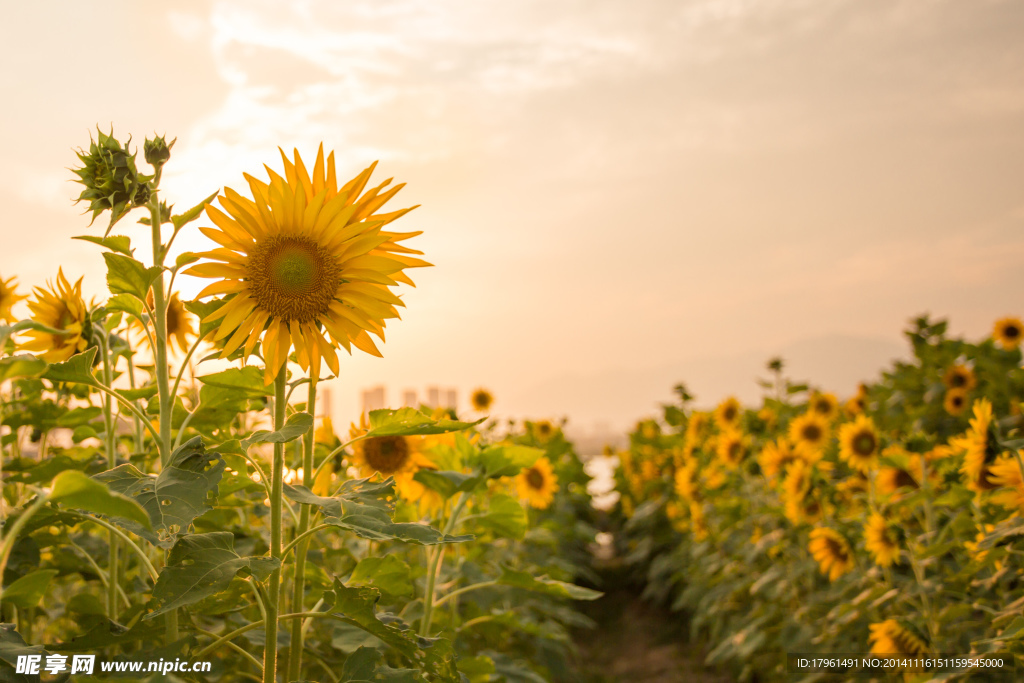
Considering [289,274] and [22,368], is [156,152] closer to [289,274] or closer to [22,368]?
[289,274]

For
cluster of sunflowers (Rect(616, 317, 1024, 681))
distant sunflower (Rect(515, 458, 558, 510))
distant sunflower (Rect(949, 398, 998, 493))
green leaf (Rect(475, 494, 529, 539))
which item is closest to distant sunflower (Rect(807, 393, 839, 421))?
cluster of sunflowers (Rect(616, 317, 1024, 681))

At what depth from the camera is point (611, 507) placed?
985 cm

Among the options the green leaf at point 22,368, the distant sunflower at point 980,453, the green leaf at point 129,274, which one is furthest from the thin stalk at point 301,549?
the distant sunflower at point 980,453

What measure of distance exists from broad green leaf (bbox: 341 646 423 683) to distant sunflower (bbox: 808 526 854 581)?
2.53 m

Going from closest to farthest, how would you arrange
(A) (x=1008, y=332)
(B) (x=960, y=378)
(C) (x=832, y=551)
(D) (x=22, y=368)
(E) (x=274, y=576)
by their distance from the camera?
(D) (x=22, y=368), (E) (x=274, y=576), (C) (x=832, y=551), (B) (x=960, y=378), (A) (x=1008, y=332)

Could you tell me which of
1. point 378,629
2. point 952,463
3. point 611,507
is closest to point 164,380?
point 378,629

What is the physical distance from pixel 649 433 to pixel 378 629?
22.1 ft

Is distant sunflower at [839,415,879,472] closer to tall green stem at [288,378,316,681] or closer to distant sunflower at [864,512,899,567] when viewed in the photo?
distant sunflower at [864,512,899,567]

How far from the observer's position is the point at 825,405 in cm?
483

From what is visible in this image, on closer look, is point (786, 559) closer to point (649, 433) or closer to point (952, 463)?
point (952, 463)

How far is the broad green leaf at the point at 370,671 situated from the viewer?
1173mm

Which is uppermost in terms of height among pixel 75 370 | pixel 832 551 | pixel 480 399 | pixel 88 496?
pixel 480 399

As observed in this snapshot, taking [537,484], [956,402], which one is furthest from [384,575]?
[956,402]

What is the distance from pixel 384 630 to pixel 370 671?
0.28 feet
